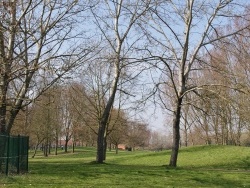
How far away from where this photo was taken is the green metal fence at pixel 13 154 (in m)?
15.3

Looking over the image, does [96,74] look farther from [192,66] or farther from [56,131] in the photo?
[56,131]

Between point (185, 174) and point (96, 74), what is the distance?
850 inches

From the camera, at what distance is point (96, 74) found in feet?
122

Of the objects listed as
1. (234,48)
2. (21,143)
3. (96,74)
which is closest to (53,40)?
(21,143)

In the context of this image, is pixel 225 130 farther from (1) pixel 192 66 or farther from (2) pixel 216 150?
(1) pixel 192 66

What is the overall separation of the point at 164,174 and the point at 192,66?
9.35 meters

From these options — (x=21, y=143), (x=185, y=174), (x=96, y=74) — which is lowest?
(x=185, y=174)

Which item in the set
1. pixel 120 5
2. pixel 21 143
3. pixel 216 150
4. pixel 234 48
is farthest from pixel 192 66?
pixel 21 143

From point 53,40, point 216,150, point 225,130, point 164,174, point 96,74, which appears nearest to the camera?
point 164,174

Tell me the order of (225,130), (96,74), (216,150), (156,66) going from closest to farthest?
(156,66) → (216,150) → (96,74) → (225,130)

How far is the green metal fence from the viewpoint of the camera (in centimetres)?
1527

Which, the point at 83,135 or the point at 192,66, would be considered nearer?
the point at 192,66

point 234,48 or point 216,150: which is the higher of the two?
point 234,48

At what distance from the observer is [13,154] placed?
16.4m
